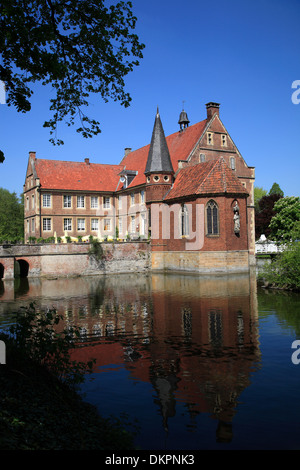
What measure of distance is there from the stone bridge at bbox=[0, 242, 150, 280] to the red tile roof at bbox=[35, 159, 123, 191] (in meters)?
10.4

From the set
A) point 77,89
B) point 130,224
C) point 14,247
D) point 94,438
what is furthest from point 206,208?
point 94,438

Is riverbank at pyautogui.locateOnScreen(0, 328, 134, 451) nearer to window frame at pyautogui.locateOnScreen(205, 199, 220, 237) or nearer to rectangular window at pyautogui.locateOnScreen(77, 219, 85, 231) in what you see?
window frame at pyautogui.locateOnScreen(205, 199, 220, 237)

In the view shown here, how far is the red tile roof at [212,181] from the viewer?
3303 centimetres

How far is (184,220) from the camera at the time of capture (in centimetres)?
3591

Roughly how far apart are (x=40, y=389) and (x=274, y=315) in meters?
11.0

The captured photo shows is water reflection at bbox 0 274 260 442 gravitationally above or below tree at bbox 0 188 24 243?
below

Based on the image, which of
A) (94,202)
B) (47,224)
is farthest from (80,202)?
(47,224)

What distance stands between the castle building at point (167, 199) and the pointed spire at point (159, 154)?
0.31 feet

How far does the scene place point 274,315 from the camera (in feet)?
51.4

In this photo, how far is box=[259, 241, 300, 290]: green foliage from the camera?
22.8 metres

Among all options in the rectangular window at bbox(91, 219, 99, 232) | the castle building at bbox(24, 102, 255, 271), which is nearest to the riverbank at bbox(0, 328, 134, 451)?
the castle building at bbox(24, 102, 255, 271)

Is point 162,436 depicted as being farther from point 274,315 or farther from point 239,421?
point 274,315

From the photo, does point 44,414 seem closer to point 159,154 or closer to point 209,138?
point 159,154

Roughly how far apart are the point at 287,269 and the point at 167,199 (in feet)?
52.4
